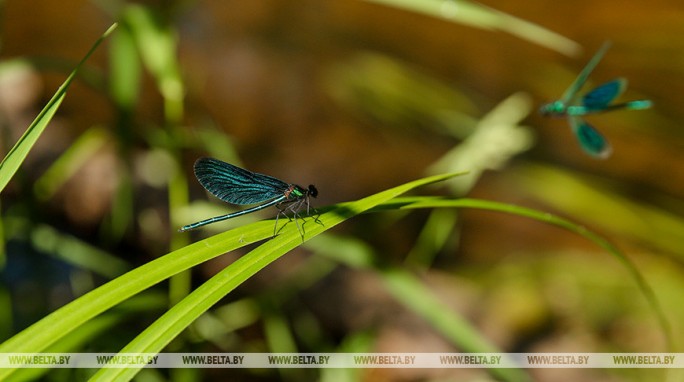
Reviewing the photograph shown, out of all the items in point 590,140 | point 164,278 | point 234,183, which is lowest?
point 164,278

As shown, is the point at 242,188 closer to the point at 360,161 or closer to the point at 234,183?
the point at 234,183

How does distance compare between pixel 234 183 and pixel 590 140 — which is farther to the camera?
pixel 590 140

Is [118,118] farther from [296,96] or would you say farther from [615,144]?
[615,144]

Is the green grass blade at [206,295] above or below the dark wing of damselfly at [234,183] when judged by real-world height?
below

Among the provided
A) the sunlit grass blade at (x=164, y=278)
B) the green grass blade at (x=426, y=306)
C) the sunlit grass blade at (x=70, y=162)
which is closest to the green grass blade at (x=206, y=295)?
the sunlit grass blade at (x=164, y=278)

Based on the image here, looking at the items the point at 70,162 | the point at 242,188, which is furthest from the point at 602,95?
the point at 70,162

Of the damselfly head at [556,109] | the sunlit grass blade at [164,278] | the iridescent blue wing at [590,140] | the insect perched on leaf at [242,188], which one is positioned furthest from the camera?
the damselfly head at [556,109]

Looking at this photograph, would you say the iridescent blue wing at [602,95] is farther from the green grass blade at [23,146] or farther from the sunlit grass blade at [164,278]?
the green grass blade at [23,146]
